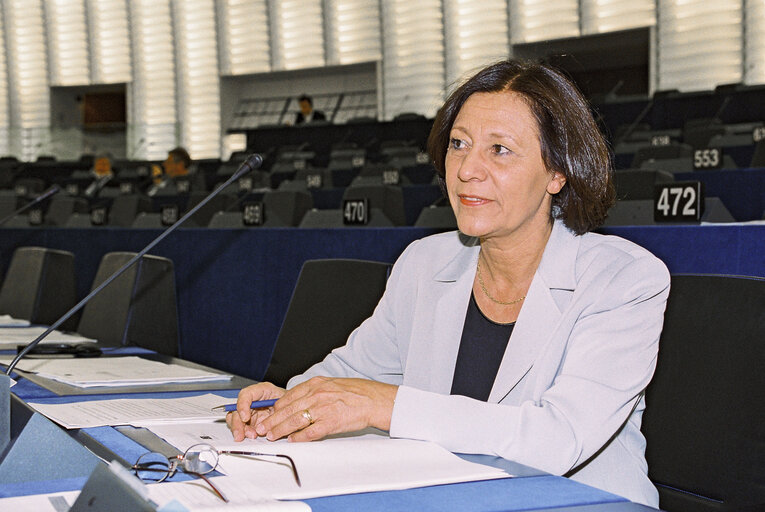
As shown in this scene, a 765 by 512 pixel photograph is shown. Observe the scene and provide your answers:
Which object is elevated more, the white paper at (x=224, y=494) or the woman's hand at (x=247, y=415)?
the white paper at (x=224, y=494)

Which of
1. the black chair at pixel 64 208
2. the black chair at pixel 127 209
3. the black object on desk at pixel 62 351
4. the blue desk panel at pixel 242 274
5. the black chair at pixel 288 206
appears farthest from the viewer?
the black chair at pixel 64 208

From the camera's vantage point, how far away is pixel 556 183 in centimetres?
140

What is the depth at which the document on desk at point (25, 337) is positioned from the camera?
2.14 metres

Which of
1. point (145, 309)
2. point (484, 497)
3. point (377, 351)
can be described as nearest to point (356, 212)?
point (145, 309)

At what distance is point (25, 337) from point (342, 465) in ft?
5.28

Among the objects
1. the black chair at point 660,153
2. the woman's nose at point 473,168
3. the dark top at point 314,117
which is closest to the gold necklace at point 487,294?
the woman's nose at point 473,168

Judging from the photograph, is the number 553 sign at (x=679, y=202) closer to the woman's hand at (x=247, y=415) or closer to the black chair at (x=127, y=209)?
the woman's hand at (x=247, y=415)

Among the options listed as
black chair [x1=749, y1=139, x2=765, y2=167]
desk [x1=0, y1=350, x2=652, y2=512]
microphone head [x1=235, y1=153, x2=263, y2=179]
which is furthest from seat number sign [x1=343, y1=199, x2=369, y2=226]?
black chair [x1=749, y1=139, x2=765, y2=167]

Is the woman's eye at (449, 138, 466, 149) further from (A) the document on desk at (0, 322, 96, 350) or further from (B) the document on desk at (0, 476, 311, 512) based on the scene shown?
(A) the document on desk at (0, 322, 96, 350)

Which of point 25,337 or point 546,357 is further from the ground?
point 546,357

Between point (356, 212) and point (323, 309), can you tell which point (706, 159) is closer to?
point (356, 212)

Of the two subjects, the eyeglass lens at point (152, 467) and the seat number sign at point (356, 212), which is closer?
the eyeglass lens at point (152, 467)

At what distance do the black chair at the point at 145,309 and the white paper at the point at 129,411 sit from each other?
1136 mm

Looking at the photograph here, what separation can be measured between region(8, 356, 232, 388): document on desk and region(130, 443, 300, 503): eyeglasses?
715 millimetres
